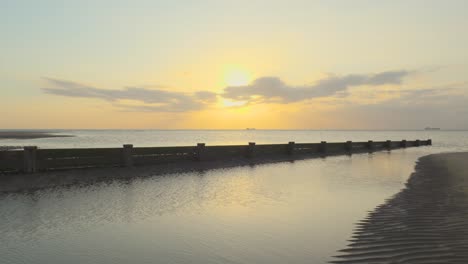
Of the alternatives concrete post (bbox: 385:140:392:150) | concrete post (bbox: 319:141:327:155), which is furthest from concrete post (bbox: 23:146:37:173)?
concrete post (bbox: 385:140:392:150)

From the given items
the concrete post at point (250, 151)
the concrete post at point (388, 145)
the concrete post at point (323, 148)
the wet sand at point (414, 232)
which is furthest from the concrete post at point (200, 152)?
the concrete post at point (388, 145)

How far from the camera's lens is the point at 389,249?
20.7 ft

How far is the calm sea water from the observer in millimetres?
6555

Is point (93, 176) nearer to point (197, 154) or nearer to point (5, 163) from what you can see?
point (5, 163)

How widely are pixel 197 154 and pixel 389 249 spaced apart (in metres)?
18.0

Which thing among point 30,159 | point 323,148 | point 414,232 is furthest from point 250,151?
point 414,232

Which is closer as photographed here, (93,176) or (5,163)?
(5,163)

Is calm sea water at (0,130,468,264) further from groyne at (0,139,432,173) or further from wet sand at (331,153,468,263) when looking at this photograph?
groyne at (0,139,432,173)

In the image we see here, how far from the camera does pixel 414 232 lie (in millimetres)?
7332

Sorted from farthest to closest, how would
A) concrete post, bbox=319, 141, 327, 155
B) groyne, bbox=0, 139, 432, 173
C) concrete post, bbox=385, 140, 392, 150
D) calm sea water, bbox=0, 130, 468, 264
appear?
1. concrete post, bbox=385, 140, 392, 150
2. concrete post, bbox=319, 141, 327, 155
3. groyne, bbox=0, 139, 432, 173
4. calm sea water, bbox=0, 130, 468, 264

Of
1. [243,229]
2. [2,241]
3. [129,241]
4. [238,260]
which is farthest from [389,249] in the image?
[2,241]

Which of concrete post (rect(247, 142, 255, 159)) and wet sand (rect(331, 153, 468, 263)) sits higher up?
concrete post (rect(247, 142, 255, 159))

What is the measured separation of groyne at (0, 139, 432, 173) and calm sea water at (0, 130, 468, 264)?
2596 millimetres

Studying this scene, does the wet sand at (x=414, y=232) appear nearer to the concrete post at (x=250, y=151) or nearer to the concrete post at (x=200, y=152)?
the concrete post at (x=200, y=152)
